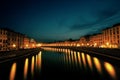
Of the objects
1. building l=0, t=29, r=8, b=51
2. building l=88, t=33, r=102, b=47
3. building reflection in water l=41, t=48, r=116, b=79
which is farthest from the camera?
building l=88, t=33, r=102, b=47

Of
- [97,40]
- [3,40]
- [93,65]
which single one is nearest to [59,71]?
[93,65]

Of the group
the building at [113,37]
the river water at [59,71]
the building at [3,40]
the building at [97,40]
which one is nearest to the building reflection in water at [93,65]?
the river water at [59,71]

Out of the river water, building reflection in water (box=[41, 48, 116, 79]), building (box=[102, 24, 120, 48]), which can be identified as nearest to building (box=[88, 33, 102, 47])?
building (box=[102, 24, 120, 48])

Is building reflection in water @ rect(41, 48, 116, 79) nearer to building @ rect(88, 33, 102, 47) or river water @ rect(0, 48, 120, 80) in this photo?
river water @ rect(0, 48, 120, 80)

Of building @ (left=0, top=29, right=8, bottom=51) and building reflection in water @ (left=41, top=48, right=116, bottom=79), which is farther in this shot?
building @ (left=0, top=29, right=8, bottom=51)

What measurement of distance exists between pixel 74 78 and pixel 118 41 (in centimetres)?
7933

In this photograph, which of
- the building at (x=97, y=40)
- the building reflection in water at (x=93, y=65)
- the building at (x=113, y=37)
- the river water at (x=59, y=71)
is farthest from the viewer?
the building at (x=97, y=40)

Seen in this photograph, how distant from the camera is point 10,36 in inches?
3430

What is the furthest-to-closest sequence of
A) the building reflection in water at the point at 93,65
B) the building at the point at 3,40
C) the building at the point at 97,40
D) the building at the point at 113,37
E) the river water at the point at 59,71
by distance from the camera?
1. the building at the point at 97,40
2. the building at the point at 113,37
3. the building at the point at 3,40
4. the building reflection in water at the point at 93,65
5. the river water at the point at 59,71

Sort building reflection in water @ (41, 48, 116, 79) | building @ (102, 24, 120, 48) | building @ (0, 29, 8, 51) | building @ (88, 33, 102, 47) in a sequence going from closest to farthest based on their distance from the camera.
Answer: building reflection in water @ (41, 48, 116, 79)
building @ (0, 29, 8, 51)
building @ (102, 24, 120, 48)
building @ (88, 33, 102, 47)

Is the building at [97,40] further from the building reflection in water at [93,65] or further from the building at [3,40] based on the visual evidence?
the building reflection in water at [93,65]

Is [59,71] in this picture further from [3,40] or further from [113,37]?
[113,37]

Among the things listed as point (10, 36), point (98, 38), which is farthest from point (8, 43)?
point (98, 38)

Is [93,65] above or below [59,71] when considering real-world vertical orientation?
above
